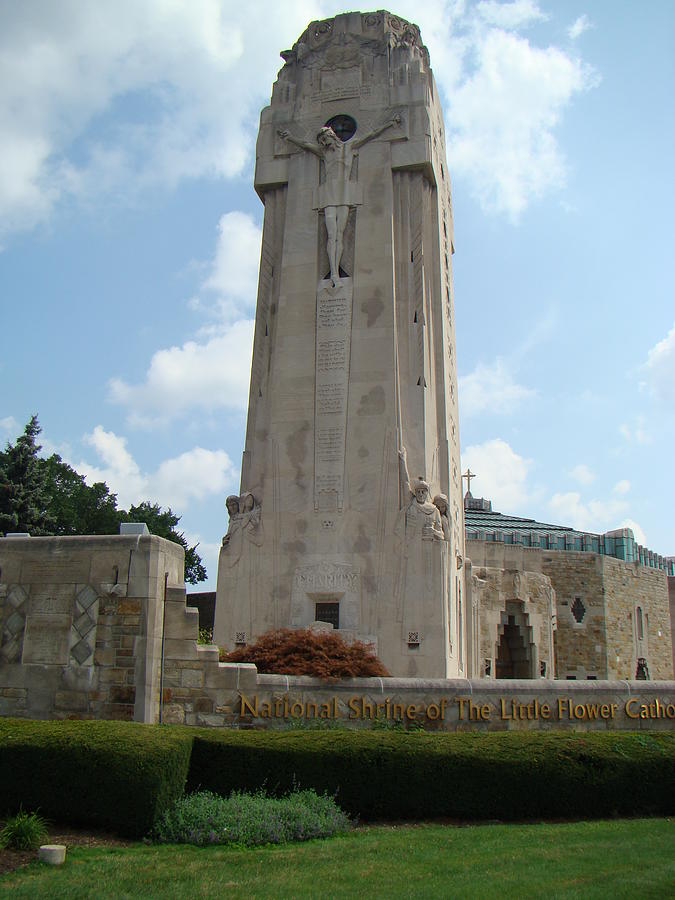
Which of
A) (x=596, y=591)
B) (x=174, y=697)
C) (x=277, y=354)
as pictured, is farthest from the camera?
(x=596, y=591)

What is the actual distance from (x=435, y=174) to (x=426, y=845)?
22610 millimetres

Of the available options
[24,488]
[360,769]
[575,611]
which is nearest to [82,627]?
[360,769]

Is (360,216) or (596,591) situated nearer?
(360,216)

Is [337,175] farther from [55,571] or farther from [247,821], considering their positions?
[247,821]

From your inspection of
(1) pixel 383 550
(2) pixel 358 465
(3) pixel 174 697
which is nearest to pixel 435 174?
(2) pixel 358 465

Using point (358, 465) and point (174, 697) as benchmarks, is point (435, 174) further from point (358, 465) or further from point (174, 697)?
point (174, 697)

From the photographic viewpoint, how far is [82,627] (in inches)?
516

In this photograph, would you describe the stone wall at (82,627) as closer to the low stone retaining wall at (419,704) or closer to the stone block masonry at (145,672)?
the stone block masonry at (145,672)

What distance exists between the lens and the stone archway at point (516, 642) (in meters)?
37.4

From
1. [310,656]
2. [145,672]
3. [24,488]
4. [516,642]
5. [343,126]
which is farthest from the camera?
[516,642]

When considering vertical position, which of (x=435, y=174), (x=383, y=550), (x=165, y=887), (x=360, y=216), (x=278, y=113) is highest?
(x=278, y=113)

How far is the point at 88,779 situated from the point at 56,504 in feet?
122

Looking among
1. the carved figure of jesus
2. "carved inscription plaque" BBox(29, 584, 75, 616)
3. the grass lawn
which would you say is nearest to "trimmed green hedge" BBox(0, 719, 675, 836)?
the grass lawn

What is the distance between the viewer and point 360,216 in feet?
90.4
